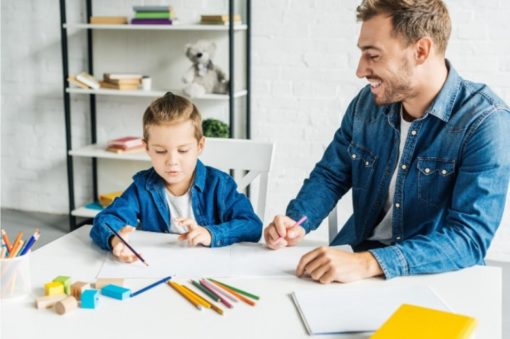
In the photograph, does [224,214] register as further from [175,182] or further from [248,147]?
[248,147]

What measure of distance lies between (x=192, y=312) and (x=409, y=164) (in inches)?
30.9

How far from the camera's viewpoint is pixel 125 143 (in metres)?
3.41

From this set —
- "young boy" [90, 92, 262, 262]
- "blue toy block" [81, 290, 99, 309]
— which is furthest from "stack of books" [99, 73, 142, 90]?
"blue toy block" [81, 290, 99, 309]

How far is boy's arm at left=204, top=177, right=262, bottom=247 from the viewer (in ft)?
4.71

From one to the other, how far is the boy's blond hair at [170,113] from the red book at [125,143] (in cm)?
178

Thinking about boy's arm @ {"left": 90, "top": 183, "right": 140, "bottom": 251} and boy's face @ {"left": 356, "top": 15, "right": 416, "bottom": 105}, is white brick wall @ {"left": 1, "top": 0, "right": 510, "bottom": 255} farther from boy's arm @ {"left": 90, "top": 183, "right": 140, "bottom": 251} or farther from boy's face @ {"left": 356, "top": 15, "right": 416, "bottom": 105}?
boy's arm @ {"left": 90, "top": 183, "right": 140, "bottom": 251}

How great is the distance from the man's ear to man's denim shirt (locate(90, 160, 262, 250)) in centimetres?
60

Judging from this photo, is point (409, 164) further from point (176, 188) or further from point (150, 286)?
point (150, 286)

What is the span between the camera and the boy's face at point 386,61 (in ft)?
5.09

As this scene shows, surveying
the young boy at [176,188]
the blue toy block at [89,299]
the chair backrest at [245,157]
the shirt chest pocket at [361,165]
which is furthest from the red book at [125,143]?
the blue toy block at [89,299]

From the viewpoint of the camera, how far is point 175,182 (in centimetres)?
165

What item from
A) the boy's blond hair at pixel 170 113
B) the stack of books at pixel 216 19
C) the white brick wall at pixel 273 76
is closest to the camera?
the boy's blond hair at pixel 170 113

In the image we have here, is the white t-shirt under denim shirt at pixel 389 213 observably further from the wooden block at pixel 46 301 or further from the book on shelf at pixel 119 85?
the book on shelf at pixel 119 85

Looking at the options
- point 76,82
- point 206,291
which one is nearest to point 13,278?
point 206,291
